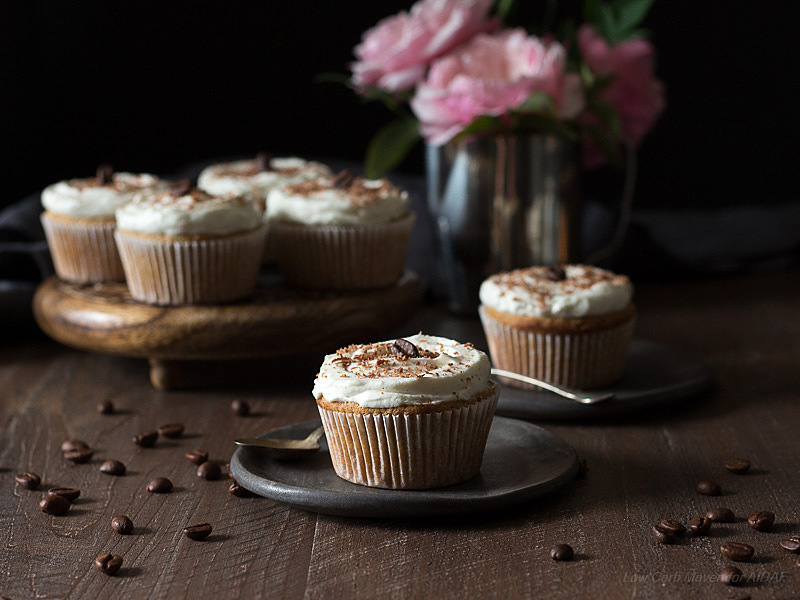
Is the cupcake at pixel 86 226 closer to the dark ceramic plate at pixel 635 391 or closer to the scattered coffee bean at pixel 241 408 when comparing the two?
the scattered coffee bean at pixel 241 408

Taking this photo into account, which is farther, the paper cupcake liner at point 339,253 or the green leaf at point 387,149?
the green leaf at point 387,149

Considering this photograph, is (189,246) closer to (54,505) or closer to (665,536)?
(54,505)

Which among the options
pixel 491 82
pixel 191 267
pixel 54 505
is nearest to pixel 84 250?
pixel 191 267

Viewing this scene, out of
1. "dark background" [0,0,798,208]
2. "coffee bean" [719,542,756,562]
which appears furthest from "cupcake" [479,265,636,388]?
"dark background" [0,0,798,208]

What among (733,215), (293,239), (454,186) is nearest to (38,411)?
(293,239)

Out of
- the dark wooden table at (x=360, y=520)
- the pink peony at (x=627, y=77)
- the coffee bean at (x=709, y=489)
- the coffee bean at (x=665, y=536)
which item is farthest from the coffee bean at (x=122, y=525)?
the pink peony at (x=627, y=77)
